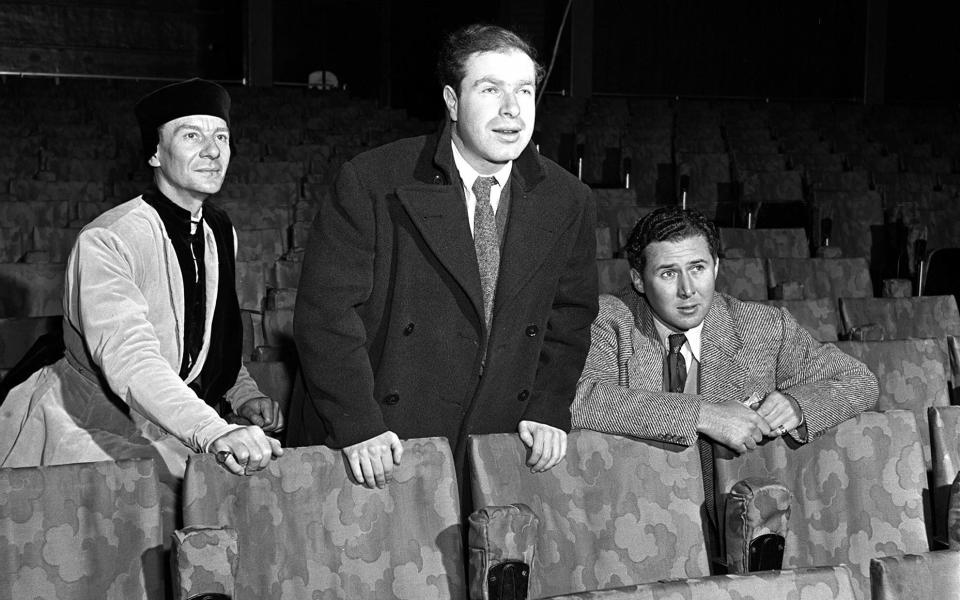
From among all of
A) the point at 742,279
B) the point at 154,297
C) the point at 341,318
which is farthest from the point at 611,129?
the point at 341,318

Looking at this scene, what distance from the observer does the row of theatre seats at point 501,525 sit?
134 centimetres

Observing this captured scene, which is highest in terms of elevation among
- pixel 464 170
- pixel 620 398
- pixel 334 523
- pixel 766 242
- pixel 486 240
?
pixel 766 242

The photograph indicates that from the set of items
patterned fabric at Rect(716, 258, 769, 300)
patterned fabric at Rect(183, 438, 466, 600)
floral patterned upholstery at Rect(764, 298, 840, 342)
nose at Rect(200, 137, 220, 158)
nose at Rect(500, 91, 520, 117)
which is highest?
nose at Rect(500, 91, 520, 117)

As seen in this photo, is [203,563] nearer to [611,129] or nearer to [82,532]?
[82,532]

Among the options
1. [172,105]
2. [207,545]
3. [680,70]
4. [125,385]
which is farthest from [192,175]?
[680,70]

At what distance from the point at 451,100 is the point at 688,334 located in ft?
2.22

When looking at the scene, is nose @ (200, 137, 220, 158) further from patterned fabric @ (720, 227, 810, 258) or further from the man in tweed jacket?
patterned fabric @ (720, 227, 810, 258)

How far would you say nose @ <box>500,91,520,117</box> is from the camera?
161 cm

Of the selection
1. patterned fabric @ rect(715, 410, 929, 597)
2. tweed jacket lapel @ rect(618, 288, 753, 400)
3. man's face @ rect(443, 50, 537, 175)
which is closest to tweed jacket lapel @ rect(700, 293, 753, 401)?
tweed jacket lapel @ rect(618, 288, 753, 400)

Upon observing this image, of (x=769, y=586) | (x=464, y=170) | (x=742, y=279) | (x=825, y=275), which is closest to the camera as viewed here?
(x=769, y=586)

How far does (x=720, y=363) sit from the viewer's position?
204 cm

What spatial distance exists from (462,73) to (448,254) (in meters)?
0.26

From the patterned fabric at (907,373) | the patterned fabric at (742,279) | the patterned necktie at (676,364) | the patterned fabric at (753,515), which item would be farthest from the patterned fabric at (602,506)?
the patterned fabric at (742,279)

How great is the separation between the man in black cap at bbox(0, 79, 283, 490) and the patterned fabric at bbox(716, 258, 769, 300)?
204 centimetres
